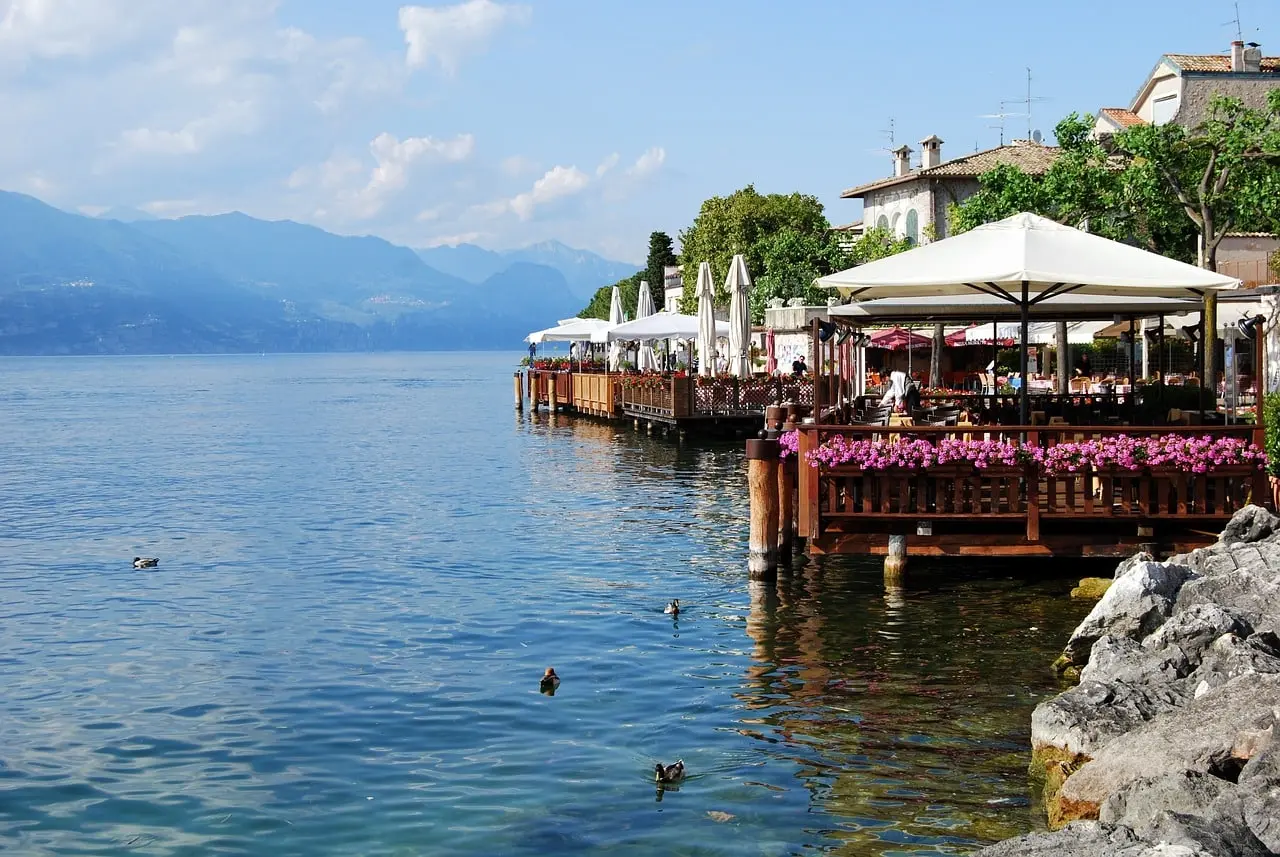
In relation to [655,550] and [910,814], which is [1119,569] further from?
[655,550]

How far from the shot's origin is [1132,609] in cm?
1266

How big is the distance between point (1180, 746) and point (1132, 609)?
4.09 meters

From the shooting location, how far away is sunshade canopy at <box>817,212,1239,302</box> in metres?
15.4

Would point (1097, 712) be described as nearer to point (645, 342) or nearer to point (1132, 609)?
point (1132, 609)

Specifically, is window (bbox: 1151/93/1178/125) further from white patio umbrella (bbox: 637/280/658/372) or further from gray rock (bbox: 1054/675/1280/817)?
gray rock (bbox: 1054/675/1280/817)

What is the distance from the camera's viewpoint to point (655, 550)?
21.5 m

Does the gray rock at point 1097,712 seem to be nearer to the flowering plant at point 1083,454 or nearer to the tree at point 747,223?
the flowering plant at point 1083,454

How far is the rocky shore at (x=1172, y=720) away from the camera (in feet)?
23.9

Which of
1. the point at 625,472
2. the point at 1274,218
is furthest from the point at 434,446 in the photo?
the point at 1274,218

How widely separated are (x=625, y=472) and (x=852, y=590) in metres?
16.5

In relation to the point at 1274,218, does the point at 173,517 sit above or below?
below

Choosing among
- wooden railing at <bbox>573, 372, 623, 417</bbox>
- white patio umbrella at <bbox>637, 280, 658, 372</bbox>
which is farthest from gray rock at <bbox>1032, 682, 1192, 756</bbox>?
white patio umbrella at <bbox>637, 280, 658, 372</bbox>

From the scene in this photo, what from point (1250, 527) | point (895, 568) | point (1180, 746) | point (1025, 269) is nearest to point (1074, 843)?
point (1180, 746)

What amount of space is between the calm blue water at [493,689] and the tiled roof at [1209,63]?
37497mm
